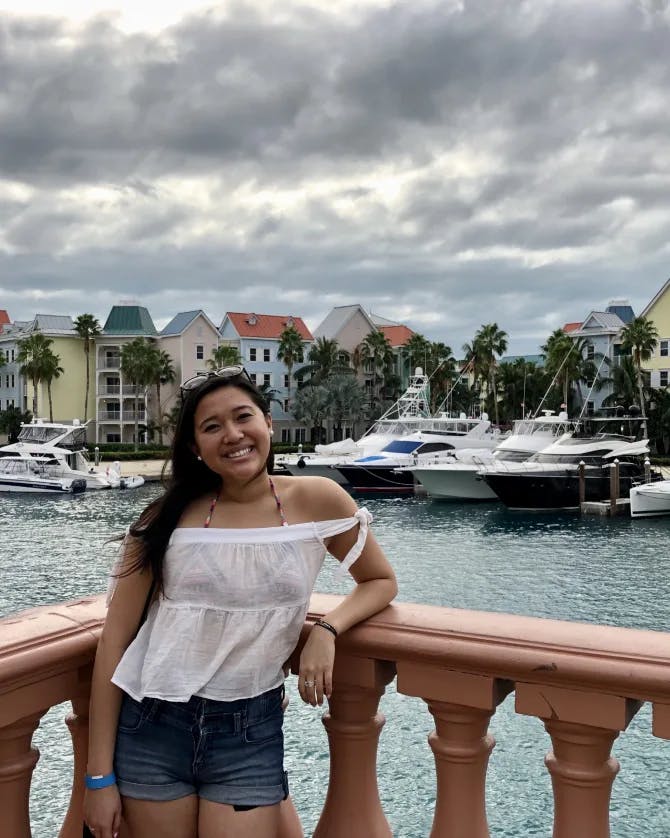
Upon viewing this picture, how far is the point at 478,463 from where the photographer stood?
39.7 metres

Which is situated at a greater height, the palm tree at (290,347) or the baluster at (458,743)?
the palm tree at (290,347)

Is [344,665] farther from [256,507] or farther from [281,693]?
[256,507]

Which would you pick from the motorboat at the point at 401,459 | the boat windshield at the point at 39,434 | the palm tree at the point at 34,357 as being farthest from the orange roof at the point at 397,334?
the boat windshield at the point at 39,434

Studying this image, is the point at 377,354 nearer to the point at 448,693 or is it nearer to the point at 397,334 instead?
the point at 397,334

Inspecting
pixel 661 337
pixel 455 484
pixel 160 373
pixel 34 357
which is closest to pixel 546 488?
pixel 455 484

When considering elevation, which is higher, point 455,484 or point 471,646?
point 471,646

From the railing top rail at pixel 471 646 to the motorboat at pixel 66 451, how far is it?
43.0 metres

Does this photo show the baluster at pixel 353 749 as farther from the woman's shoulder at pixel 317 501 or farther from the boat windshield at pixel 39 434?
the boat windshield at pixel 39 434

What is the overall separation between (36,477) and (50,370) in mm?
24082

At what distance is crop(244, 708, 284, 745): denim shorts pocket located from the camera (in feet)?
7.29

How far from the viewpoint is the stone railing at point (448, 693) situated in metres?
2.03

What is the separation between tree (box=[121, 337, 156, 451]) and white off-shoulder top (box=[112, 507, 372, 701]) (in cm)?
6493

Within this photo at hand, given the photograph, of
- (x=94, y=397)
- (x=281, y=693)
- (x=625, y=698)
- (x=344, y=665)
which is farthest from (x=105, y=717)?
(x=94, y=397)

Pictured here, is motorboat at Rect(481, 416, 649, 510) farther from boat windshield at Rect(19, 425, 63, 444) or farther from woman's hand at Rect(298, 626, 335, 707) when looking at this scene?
woman's hand at Rect(298, 626, 335, 707)
